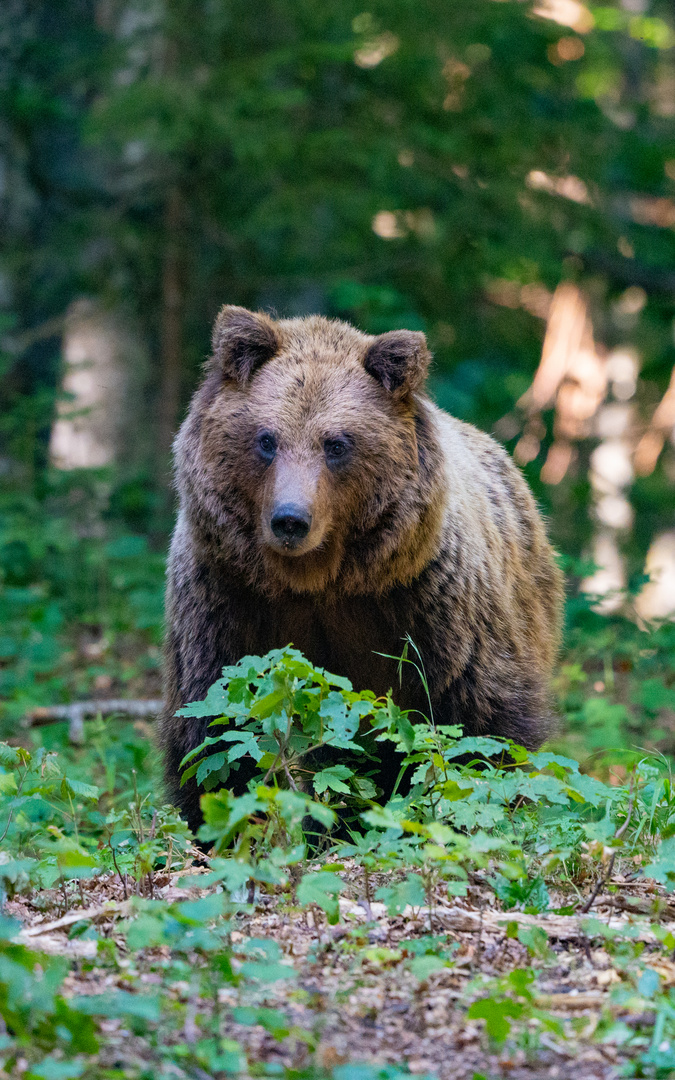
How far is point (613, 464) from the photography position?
1700 cm

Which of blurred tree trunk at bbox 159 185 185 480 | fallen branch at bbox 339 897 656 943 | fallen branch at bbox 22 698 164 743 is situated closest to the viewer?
fallen branch at bbox 339 897 656 943

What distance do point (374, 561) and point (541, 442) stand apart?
24.4ft

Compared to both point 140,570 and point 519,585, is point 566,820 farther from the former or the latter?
point 140,570

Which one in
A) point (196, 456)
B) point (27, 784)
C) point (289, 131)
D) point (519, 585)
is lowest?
point (27, 784)

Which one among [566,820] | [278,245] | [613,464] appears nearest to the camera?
[566,820]

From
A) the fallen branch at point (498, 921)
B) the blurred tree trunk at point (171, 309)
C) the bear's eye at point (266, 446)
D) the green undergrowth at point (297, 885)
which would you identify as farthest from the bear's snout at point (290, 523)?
the blurred tree trunk at point (171, 309)

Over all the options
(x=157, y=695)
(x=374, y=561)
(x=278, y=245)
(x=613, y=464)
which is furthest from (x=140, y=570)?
(x=613, y=464)

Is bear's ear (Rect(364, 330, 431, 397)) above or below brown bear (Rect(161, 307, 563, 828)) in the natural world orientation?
above

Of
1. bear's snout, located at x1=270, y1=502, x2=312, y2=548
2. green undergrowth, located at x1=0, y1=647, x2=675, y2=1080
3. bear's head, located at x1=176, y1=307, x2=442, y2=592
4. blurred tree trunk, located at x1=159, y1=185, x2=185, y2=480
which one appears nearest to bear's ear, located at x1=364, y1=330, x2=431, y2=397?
bear's head, located at x1=176, y1=307, x2=442, y2=592

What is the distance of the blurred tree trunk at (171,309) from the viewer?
10016mm

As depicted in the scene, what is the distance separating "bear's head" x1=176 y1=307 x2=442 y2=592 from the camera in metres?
4.54

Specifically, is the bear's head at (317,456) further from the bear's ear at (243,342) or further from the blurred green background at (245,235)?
the blurred green background at (245,235)

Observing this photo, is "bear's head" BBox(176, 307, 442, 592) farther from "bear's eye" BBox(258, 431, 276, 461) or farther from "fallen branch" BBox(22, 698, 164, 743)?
"fallen branch" BBox(22, 698, 164, 743)

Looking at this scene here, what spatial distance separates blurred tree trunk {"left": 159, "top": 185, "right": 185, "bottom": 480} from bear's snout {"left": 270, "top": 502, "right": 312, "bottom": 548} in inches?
Result: 232
